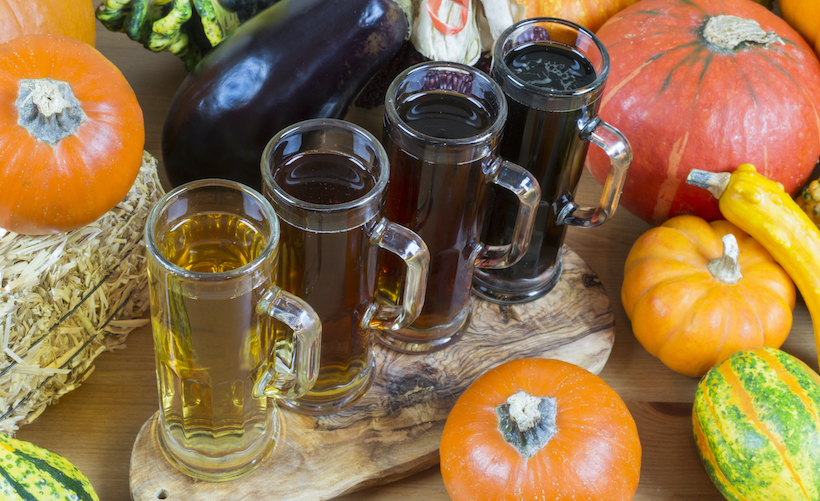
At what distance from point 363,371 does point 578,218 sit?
30cm

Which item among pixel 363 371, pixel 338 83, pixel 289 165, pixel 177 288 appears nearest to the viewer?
pixel 177 288

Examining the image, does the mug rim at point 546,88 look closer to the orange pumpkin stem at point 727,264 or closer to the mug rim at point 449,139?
the mug rim at point 449,139

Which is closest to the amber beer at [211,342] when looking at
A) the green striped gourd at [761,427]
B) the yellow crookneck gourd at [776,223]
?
the green striped gourd at [761,427]

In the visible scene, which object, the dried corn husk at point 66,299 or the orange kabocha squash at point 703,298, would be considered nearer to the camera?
the dried corn husk at point 66,299

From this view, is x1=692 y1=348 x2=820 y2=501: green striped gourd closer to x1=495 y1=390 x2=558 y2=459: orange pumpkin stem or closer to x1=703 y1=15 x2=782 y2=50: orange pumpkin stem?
x1=495 y1=390 x2=558 y2=459: orange pumpkin stem

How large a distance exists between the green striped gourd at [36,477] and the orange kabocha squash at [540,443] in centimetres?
33

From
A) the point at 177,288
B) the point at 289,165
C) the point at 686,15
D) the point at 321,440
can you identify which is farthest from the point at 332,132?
the point at 686,15

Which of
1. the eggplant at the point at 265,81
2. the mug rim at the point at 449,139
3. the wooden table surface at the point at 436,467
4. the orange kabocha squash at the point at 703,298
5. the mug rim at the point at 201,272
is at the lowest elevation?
the wooden table surface at the point at 436,467

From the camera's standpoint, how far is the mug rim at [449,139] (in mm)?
694

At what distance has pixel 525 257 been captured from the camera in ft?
3.05

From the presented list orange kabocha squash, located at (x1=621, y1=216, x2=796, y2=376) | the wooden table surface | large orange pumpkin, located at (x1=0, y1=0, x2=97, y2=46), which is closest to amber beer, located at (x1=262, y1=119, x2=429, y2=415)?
the wooden table surface

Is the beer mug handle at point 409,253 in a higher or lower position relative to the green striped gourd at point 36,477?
higher

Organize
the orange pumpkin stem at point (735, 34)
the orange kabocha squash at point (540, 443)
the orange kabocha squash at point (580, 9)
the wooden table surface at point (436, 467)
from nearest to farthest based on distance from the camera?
the orange kabocha squash at point (540, 443) → the wooden table surface at point (436, 467) → the orange pumpkin stem at point (735, 34) → the orange kabocha squash at point (580, 9)

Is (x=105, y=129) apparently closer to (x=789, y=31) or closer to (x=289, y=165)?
(x=289, y=165)
